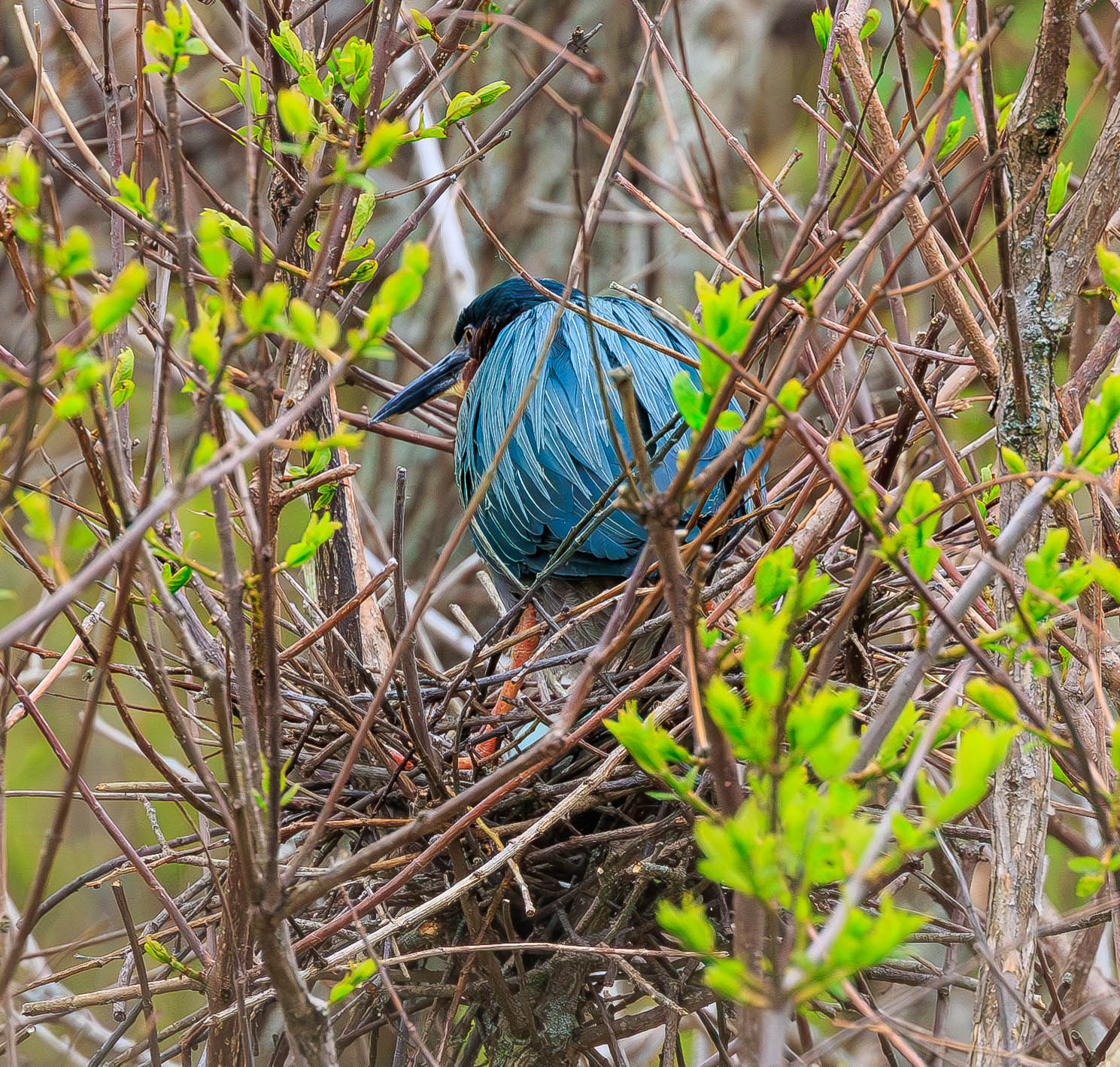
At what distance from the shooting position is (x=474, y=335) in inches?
111

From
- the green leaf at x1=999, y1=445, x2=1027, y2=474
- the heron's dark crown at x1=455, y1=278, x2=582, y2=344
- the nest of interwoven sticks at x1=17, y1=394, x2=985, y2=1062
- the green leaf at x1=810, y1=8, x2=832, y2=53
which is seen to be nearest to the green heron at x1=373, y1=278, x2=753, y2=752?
the heron's dark crown at x1=455, y1=278, x2=582, y2=344

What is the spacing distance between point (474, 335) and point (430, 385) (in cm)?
19

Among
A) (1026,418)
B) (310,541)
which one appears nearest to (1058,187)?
(1026,418)

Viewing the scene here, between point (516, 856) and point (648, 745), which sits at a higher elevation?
point (648, 745)

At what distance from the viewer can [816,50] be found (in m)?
4.78

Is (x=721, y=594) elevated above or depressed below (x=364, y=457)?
below

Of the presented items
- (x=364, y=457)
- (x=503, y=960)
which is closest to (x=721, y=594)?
(x=503, y=960)

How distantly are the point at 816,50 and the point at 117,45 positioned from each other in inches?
109

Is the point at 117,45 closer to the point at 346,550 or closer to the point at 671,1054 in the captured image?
the point at 346,550

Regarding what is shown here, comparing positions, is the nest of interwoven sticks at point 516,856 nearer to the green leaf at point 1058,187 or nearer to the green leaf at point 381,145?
the green leaf at point 1058,187

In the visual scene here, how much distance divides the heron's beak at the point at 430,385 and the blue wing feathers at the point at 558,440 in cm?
21

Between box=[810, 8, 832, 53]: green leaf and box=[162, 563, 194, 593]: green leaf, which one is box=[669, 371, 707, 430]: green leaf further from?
box=[810, 8, 832, 53]: green leaf

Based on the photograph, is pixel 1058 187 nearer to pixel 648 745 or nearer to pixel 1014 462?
pixel 1014 462

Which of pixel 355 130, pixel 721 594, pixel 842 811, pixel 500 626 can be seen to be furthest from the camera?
pixel 721 594
